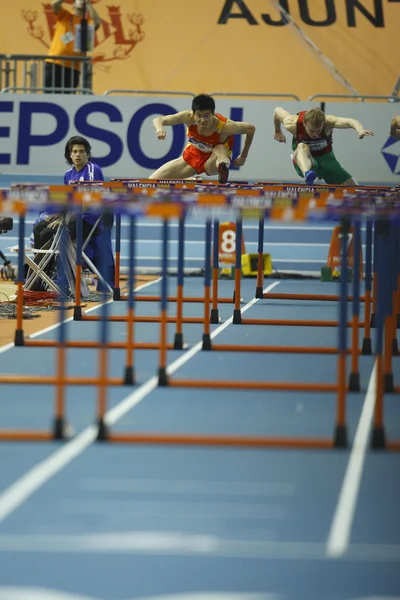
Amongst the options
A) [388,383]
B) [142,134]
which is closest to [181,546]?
[388,383]

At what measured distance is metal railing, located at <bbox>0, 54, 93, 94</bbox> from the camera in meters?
17.6

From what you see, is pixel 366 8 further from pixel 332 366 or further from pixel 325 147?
pixel 332 366

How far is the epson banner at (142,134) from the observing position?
17062 millimetres

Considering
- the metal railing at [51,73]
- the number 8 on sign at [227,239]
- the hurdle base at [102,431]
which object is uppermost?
the metal railing at [51,73]

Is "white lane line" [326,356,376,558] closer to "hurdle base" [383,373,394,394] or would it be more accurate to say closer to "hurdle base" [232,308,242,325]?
"hurdle base" [383,373,394,394]

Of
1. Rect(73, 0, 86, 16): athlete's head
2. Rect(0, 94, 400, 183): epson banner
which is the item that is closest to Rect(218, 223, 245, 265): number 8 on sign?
Rect(0, 94, 400, 183): epson banner

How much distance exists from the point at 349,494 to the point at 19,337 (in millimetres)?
4378

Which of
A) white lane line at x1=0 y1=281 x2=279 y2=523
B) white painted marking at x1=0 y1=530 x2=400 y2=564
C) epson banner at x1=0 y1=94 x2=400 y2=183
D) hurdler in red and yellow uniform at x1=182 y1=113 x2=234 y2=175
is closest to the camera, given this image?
white painted marking at x1=0 y1=530 x2=400 y2=564

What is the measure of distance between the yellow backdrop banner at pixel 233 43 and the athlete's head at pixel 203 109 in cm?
832

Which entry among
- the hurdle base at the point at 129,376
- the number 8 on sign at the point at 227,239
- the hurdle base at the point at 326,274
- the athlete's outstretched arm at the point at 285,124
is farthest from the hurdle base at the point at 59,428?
the hurdle base at the point at 326,274

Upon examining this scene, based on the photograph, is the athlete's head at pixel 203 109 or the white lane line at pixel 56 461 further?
the athlete's head at pixel 203 109

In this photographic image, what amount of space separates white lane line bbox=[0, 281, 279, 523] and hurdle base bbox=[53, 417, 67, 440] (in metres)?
0.06

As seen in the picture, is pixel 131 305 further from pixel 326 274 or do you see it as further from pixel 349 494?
pixel 326 274

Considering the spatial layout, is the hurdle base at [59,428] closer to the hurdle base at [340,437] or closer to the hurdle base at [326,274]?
the hurdle base at [340,437]
